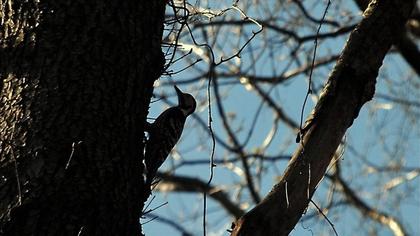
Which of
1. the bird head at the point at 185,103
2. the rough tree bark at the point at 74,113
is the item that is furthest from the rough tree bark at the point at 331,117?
the bird head at the point at 185,103

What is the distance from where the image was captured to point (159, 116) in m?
5.28

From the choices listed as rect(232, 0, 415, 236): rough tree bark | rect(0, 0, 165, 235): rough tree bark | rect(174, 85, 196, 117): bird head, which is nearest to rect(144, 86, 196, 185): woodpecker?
rect(174, 85, 196, 117): bird head

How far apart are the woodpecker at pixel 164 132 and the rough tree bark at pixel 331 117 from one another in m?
1.01

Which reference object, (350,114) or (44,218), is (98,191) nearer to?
(44,218)

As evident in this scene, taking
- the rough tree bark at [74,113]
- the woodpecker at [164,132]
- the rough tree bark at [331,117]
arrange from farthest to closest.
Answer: the woodpecker at [164,132] < the rough tree bark at [331,117] < the rough tree bark at [74,113]

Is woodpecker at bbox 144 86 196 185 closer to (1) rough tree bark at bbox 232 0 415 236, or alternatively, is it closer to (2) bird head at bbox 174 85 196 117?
(2) bird head at bbox 174 85 196 117

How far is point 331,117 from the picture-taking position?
3.33 meters

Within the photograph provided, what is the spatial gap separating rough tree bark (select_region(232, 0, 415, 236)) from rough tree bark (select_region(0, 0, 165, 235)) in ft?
1.57

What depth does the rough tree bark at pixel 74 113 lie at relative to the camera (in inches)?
114

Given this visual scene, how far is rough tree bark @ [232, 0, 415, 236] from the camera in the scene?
3109 mm

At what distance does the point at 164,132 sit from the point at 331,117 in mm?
1824

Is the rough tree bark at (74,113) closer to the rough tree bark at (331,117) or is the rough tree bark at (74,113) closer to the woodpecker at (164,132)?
the rough tree bark at (331,117)

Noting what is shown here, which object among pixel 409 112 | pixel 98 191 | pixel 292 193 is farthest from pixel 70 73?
pixel 409 112

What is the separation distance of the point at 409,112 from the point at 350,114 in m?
4.92
